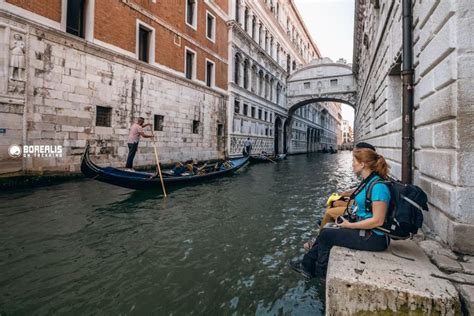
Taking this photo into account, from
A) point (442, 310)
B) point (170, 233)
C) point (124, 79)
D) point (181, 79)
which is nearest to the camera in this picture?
point (442, 310)

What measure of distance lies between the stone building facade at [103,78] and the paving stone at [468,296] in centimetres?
927

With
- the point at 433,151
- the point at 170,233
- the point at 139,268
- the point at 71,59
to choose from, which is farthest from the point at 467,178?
the point at 71,59

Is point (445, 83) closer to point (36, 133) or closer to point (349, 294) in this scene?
point (349, 294)

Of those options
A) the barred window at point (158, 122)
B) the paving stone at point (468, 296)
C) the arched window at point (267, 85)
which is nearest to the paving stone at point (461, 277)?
the paving stone at point (468, 296)

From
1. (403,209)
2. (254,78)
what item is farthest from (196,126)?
(403,209)

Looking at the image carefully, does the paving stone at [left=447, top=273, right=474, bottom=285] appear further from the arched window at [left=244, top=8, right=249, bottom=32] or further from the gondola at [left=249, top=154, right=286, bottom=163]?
the arched window at [left=244, top=8, right=249, bottom=32]

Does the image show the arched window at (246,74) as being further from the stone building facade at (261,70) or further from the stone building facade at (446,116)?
the stone building facade at (446,116)

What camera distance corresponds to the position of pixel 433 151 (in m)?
2.95

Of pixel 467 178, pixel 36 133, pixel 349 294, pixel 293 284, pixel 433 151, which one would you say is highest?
pixel 36 133

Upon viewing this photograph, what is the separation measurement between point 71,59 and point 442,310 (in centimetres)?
1068

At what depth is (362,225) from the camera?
229cm

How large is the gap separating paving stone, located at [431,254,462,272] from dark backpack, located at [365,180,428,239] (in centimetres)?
26

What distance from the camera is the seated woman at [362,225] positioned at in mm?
2248

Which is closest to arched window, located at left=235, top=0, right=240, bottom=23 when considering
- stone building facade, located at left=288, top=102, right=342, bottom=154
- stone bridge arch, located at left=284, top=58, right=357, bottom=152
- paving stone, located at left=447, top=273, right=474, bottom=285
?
stone bridge arch, located at left=284, top=58, right=357, bottom=152
